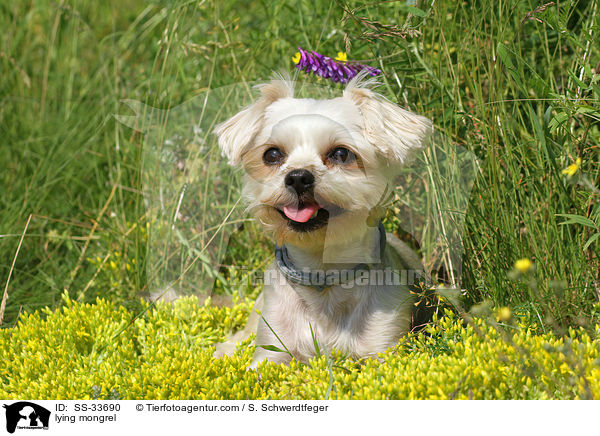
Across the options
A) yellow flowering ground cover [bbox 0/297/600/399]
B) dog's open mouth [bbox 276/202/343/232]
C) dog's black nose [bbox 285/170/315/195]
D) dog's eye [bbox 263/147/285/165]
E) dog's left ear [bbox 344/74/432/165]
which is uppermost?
dog's left ear [bbox 344/74/432/165]

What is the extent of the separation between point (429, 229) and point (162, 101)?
2017mm

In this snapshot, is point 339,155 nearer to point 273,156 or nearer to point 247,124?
point 273,156

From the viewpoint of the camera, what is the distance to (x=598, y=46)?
3.18 meters

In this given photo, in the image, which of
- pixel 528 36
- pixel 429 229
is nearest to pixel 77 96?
pixel 429 229

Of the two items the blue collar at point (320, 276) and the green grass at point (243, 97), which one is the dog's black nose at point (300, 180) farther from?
the green grass at point (243, 97)

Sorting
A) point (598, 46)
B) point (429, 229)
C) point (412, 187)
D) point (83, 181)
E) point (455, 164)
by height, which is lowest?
point (83, 181)

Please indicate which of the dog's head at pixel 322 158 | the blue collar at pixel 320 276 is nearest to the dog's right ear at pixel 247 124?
the dog's head at pixel 322 158

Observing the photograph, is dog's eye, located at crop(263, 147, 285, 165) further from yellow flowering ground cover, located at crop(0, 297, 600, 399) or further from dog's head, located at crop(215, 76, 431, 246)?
yellow flowering ground cover, located at crop(0, 297, 600, 399)

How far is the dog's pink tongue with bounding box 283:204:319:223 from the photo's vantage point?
2682 mm

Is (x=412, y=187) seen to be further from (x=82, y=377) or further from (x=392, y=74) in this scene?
(x=82, y=377)

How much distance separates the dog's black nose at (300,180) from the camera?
2.59 meters

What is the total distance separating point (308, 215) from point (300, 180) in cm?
18
